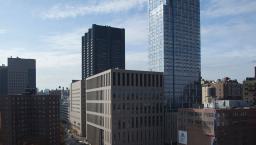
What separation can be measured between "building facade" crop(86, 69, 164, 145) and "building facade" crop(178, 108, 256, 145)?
19336 millimetres

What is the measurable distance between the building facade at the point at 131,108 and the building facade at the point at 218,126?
19336mm

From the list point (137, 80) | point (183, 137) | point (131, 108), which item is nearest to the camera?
point (183, 137)

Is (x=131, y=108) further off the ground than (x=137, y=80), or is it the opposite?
(x=137, y=80)

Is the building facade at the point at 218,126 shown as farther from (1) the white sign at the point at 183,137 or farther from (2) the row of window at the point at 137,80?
(2) the row of window at the point at 137,80

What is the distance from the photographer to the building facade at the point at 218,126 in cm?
14488

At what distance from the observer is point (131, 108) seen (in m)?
172

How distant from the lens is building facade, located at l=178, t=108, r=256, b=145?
144875 millimetres

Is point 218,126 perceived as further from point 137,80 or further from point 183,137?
point 137,80

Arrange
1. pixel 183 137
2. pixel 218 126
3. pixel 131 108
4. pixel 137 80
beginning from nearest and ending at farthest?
1. pixel 218 126
2. pixel 183 137
3. pixel 131 108
4. pixel 137 80

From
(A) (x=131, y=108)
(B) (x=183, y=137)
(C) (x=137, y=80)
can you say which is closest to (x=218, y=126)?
(B) (x=183, y=137)

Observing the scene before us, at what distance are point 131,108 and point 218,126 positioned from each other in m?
42.7

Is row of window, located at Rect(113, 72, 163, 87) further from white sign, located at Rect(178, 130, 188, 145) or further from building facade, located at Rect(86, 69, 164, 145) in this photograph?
white sign, located at Rect(178, 130, 188, 145)

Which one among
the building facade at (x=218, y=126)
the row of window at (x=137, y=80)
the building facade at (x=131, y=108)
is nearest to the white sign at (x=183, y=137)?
the building facade at (x=218, y=126)

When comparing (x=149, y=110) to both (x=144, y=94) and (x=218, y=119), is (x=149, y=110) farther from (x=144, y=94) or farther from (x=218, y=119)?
(x=218, y=119)
